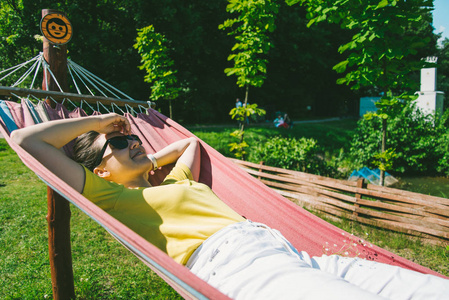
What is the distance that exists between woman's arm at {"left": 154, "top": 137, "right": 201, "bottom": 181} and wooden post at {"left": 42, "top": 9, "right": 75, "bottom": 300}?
77cm

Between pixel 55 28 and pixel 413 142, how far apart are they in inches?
296

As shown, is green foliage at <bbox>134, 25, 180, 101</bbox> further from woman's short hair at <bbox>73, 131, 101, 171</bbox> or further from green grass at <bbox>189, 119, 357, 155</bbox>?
woman's short hair at <bbox>73, 131, 101, 171</bbox>

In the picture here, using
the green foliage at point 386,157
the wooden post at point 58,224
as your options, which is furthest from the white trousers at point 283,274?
the green foliage at point 386,157

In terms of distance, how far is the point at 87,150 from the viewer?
204cm

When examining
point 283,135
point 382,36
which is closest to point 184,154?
point 382,36

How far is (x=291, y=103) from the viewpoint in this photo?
2348cm

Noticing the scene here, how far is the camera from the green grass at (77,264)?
2.62m

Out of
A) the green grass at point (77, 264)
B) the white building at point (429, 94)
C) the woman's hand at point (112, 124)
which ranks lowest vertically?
the green grass at point (77, 264)

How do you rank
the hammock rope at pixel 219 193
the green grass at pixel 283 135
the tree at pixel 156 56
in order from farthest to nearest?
the green grass at pixel 283 135 < the tree at pixel 156 56 < the hammock rope at pixel 219 193

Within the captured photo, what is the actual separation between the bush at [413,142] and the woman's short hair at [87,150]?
6757 millimetres

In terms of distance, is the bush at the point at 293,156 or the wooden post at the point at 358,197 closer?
the wooden post at the point at 358,197

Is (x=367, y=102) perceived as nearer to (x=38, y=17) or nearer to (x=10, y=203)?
(x=38, y=17)

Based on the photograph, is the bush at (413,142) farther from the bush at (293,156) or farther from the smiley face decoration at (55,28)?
the smiley face decoration at (55,28)

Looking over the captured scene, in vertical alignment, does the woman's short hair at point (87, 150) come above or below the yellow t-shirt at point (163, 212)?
above
